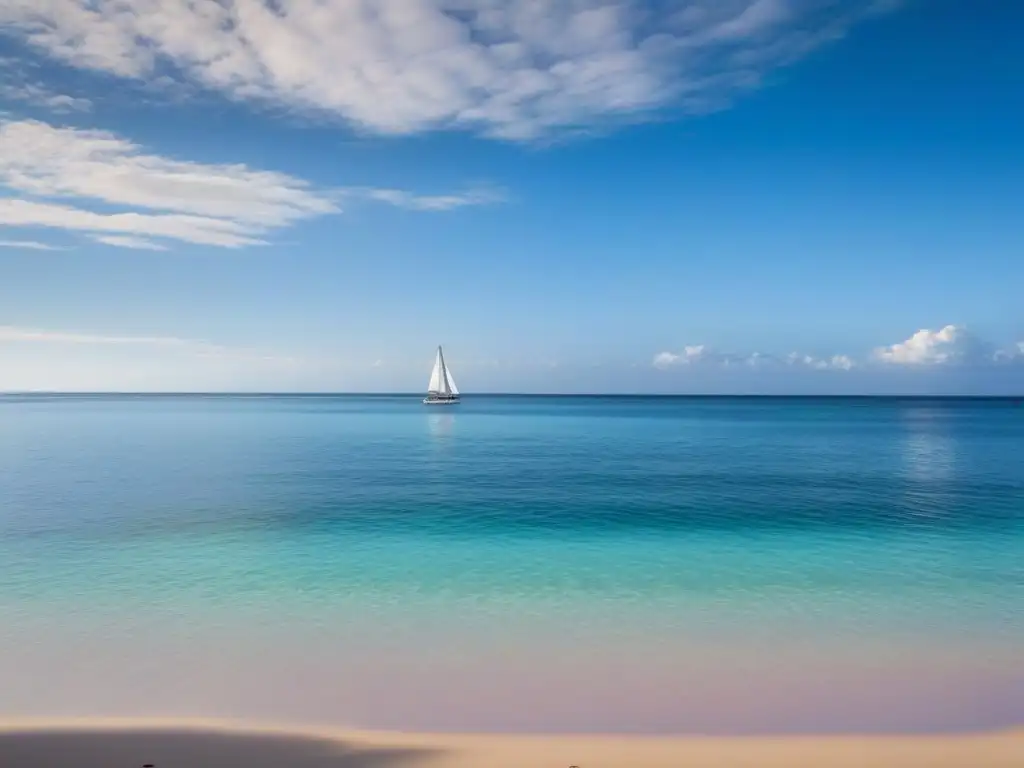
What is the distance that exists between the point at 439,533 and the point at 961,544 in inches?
666

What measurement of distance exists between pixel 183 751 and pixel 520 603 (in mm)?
7573

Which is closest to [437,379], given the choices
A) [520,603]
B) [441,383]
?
[441,383]

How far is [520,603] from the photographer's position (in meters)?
14.9

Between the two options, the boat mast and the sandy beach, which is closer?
the sandy beach

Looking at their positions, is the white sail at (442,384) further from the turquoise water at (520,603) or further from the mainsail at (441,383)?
the turquoise water at (520,603)

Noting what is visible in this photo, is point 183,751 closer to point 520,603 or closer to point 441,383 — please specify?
point 520,603

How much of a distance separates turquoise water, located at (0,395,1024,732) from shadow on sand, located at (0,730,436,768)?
0.72 meters

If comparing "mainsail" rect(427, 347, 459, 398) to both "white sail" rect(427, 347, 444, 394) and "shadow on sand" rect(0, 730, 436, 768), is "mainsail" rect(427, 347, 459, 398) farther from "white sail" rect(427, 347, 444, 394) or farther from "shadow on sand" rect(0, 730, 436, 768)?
"shadow on sand" rect(0, 730, 436, 768)

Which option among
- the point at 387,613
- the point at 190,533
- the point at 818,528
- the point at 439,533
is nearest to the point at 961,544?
the point at 818,528

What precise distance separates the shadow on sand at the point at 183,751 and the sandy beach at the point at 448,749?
0.5 inches

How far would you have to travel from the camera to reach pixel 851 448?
5784 centimetres

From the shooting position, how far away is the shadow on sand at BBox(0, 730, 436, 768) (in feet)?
28.0

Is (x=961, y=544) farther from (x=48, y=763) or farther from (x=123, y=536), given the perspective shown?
(x=123, y=536)

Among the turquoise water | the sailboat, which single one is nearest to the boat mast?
the sailboat
